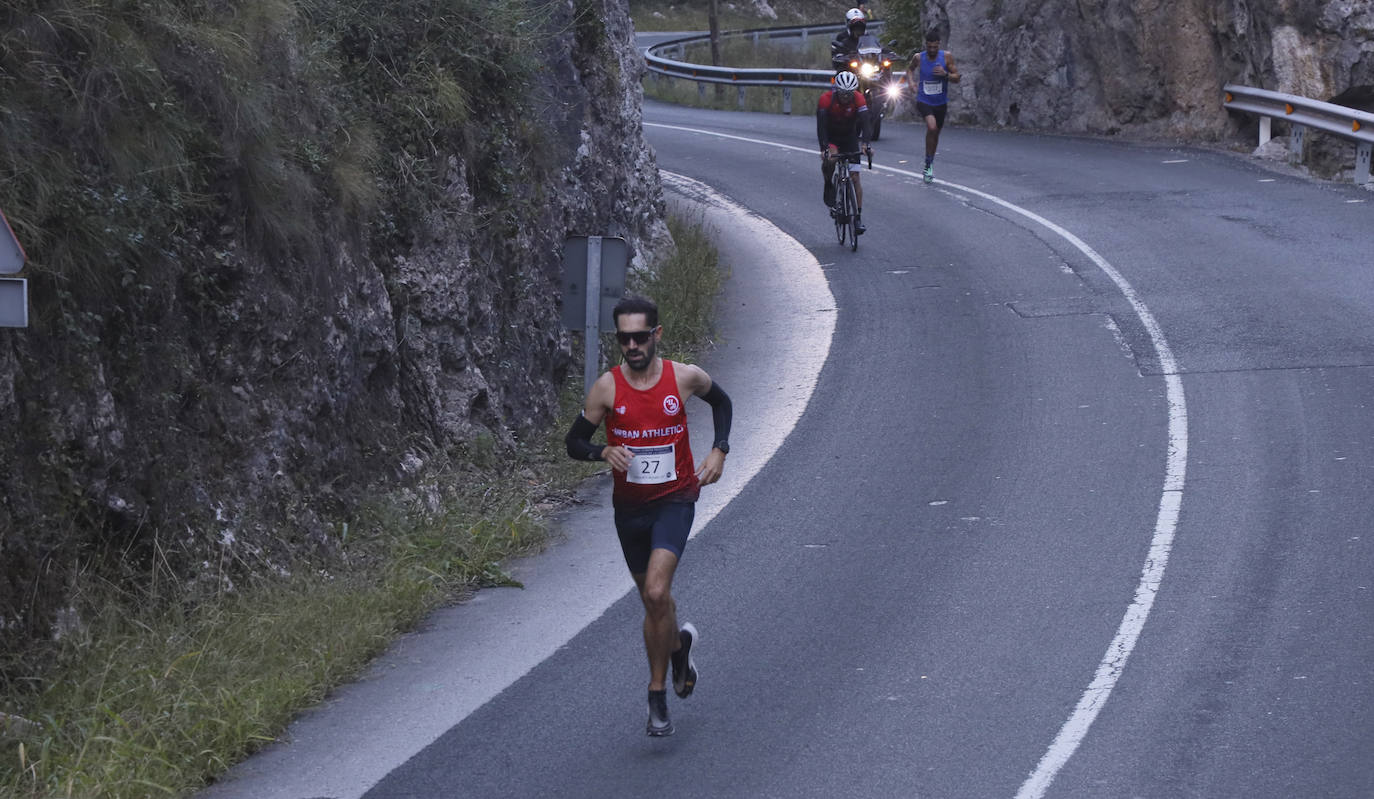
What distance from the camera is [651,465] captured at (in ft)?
24.0

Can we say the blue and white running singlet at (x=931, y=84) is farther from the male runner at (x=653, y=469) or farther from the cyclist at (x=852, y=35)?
the male runner at (x=653, y=469)

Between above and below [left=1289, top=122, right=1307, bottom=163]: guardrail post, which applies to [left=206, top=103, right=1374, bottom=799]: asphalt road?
below

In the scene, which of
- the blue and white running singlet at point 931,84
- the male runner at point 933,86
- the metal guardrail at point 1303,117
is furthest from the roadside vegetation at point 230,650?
the metal guardrail at point 1303,117

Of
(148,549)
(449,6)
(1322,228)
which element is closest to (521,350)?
(449,6)

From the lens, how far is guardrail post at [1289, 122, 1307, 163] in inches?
899

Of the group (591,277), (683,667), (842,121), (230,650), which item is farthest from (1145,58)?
(230,650)

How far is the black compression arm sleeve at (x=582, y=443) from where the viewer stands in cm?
751

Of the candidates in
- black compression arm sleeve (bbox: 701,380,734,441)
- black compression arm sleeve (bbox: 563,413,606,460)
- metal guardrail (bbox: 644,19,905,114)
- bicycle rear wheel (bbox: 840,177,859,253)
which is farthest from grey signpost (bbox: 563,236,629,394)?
metal guardrail (bbox: 644,19,905,114)

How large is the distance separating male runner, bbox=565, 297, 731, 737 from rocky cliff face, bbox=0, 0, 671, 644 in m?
2.37

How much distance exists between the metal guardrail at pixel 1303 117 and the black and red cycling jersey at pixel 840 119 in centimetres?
725

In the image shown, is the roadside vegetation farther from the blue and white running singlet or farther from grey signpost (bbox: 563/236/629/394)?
the blue and white running singlet

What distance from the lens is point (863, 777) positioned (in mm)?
6719

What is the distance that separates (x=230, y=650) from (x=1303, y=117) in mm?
19301

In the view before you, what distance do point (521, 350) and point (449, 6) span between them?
2.86m
